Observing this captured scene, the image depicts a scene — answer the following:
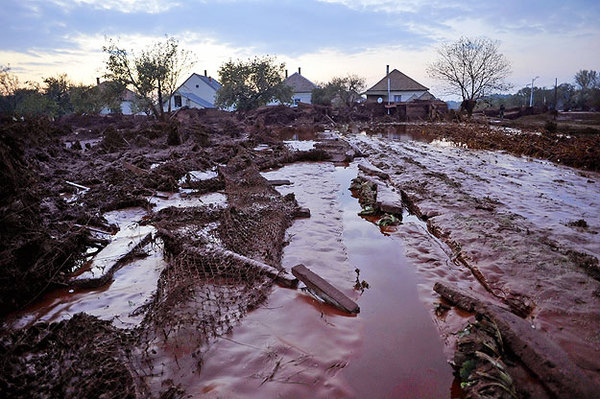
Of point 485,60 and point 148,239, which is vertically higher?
point 485,60

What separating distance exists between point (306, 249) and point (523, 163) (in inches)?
401

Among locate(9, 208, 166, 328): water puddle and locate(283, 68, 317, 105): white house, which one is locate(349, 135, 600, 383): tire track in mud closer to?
locate(9, 208, 166, 328): water puddle

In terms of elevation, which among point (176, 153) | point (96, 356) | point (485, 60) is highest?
point (485, 60)

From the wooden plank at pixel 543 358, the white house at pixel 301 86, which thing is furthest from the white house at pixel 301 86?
the wooden plank at pixel 543 358

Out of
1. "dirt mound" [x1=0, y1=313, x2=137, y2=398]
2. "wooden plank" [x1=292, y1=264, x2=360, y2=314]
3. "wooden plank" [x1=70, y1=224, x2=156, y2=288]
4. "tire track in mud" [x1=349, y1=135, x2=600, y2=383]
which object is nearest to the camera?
"dirt mound" [x1=0, y1=313, x2=137, y2=398]

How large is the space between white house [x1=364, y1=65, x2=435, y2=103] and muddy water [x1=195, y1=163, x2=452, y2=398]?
55254 millimetres

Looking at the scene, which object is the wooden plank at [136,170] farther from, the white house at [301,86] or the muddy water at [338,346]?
the white house at [301,86]

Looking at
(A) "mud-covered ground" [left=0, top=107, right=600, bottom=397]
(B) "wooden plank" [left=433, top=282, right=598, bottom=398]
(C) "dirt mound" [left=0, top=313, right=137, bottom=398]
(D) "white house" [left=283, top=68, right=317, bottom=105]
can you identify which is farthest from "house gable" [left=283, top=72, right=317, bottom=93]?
(B) "wooden plank" [left=433, top=282, right=598, bottom=398]

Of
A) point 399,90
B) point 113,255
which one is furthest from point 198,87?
point 113,255

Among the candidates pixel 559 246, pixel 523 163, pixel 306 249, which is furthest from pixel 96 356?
pixel 523 163

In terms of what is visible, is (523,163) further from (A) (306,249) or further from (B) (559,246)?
(A) (306,249)

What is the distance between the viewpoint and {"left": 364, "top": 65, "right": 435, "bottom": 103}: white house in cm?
5616

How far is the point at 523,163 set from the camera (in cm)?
1174

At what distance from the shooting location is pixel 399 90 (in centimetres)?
5659
